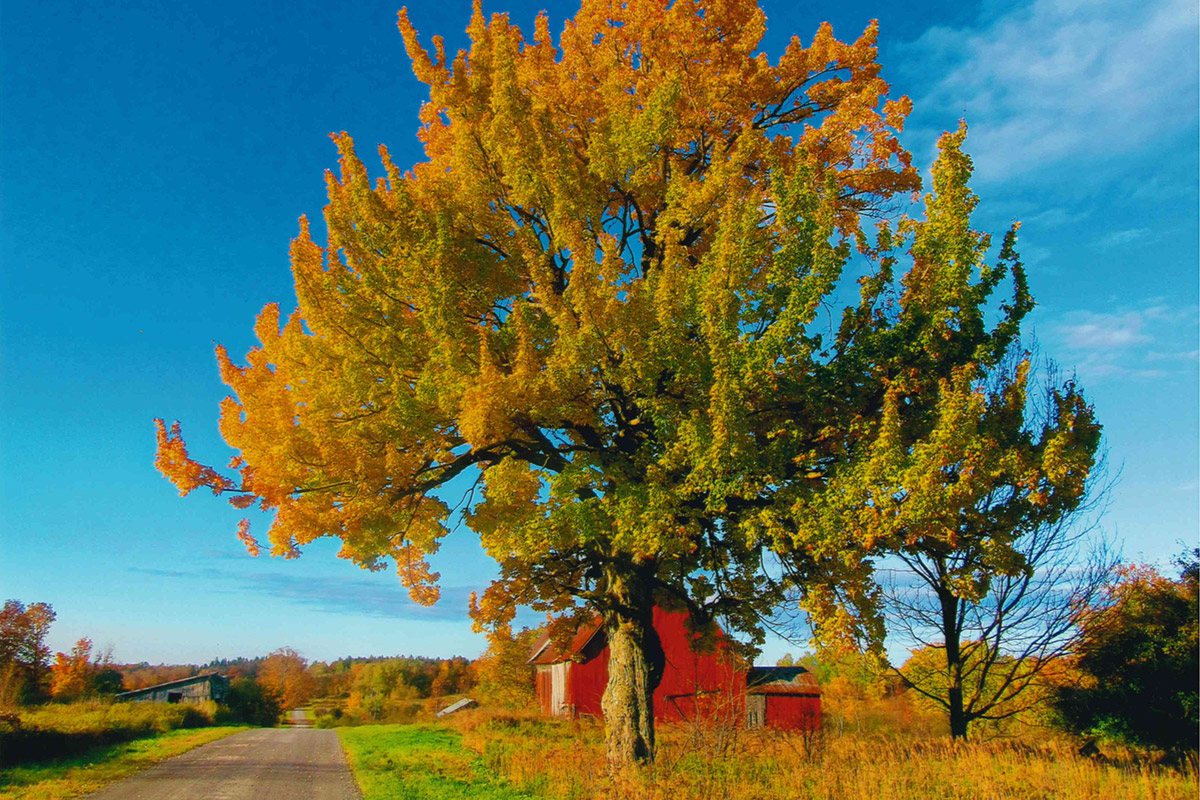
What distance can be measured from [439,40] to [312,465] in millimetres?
6562

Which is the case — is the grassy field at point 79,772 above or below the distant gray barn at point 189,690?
above

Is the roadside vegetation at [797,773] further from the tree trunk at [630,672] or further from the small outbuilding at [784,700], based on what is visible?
the small outbuilding at [784,700]

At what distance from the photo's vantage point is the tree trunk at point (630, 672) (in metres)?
10.4

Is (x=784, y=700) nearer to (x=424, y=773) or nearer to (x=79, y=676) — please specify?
(x=424, y=773)

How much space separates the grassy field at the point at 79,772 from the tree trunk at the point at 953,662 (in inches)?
724

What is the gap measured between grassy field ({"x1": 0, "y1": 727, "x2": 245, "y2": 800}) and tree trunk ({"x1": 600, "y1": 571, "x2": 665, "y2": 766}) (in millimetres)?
10610

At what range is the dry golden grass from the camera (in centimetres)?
927

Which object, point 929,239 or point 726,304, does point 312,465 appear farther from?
point 929,239

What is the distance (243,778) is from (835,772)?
13762 millimetres

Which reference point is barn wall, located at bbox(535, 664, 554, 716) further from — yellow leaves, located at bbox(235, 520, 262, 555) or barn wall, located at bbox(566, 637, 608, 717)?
yellow leaves, located at bbox(235, 520, 262, 555)

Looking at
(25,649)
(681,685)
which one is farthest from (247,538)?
(25,649)

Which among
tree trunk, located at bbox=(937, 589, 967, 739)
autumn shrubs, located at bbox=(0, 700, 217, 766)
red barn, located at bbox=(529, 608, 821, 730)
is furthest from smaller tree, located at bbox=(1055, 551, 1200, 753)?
autumn shrubs, located at bbox=(0, 700, 217, 766)

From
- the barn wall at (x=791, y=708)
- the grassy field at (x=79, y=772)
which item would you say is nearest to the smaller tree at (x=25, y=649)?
the grassy field at (x=79, y=772)

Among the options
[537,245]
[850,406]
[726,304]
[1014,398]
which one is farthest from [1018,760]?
[537,245]
